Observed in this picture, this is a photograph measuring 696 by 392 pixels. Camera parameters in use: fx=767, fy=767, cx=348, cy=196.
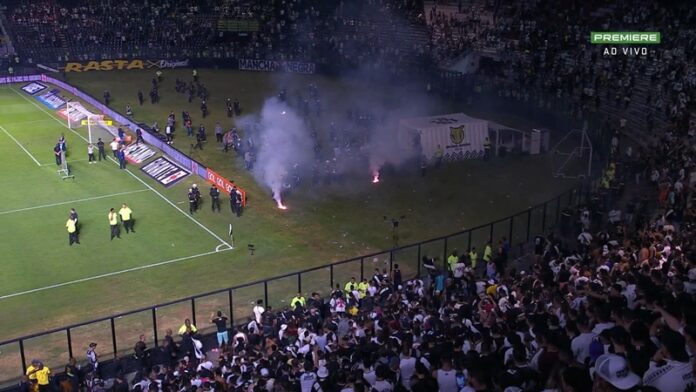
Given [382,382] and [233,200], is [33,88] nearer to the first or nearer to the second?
[233,200]

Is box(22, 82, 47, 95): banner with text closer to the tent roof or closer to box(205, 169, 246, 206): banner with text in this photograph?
box(205, 169, 246, 206): banner with text

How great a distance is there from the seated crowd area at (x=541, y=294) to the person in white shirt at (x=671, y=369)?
0.02 m

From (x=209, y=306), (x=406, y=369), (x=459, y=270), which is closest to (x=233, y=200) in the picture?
(x=209, y=306)

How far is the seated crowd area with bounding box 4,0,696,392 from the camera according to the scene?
986 cm

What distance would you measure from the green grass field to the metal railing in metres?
0.08

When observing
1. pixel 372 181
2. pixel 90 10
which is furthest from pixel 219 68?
pixel 372 181

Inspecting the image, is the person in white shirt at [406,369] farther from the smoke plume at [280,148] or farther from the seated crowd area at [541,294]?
the smoke plume at [280,148]

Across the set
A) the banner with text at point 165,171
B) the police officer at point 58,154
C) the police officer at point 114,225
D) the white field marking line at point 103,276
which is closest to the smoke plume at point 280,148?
the banner with text at point 165,171

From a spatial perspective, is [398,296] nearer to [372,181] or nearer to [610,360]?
[610,360]

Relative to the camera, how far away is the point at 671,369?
8.27 meters

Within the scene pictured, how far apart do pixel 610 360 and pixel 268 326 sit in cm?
1221

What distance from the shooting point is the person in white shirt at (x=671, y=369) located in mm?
8188

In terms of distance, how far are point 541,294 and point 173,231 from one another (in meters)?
18.5

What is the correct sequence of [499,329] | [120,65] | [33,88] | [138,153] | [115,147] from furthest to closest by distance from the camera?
[120,65] → [33,88] → [138,153] → [115,147] → [499,329]
